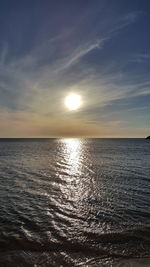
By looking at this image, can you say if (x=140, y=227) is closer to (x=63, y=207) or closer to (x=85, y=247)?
(x=85, y=247)

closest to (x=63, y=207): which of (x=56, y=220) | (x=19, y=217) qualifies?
(x=56, y=220)

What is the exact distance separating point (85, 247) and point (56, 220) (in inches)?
177

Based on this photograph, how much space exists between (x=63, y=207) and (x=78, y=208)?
4.69 feet

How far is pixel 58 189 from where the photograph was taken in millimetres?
25016

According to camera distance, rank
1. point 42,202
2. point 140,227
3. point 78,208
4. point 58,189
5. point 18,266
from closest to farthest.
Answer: point 18,266 → point 140,227 → point 78,208 → point 42,202 → point 58,189

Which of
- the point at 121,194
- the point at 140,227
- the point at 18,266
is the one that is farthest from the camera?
the point at 121,194

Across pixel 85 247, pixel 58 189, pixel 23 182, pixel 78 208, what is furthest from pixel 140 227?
pixel 23 182

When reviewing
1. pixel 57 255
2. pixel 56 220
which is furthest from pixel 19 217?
pixel 57 255

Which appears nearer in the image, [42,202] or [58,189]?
[42,202]

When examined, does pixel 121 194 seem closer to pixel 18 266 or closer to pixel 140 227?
pixel 140 227

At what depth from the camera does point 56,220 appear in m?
15.8

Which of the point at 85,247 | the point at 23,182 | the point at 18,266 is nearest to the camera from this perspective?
the point at 18,266

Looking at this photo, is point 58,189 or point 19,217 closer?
point 19,217

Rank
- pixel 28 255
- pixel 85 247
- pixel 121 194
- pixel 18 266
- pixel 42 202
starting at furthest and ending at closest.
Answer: pixel 121 194 → pixel 42 202 → pixel 85 247 → pixel 28 255 → pixel 18 266
